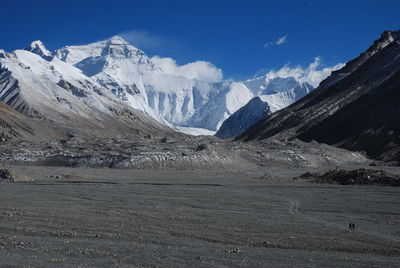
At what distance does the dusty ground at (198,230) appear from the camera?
20.7m

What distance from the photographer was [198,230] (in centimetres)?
2786

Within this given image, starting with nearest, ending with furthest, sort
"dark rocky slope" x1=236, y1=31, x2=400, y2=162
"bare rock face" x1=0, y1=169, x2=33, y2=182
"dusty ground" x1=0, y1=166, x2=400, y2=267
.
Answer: "dusty ground" x1=0, y1=166, x2=400, y2=267 < "bare rock face" x1=0, y1=169, x2=33, y2=182 < "dark rocky slope" x1=236, y1=31, x2=400, y2=162

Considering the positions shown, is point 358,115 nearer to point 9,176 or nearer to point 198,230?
point 9,176

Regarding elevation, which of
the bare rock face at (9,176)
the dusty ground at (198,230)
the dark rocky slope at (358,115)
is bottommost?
the dusty ground at (198,230)

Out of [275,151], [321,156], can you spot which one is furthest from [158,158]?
[321,156]

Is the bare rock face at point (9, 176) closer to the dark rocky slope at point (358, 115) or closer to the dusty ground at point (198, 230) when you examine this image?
the dusty ground at point (198, 230)

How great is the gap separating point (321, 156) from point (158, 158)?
4039cm

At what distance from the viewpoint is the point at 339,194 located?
5119 cm

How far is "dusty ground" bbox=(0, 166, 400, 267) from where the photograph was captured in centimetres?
2066

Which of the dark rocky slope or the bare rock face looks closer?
the bare rock face

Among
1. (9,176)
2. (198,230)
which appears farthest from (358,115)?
(198,230)

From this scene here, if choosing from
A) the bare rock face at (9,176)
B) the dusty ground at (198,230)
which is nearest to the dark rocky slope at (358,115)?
the dusty ground at (198,230)

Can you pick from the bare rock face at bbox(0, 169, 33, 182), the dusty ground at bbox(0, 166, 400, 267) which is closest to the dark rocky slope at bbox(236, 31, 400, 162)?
the dusty ground at bbox(0, 166, 400, 267)

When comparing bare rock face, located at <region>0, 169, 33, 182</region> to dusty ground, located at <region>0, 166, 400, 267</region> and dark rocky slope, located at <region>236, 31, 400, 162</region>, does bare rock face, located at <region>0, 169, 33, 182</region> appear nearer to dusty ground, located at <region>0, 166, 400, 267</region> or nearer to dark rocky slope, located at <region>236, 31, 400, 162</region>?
dusty ground, located at <region>0, 166, 400, 267</region>
